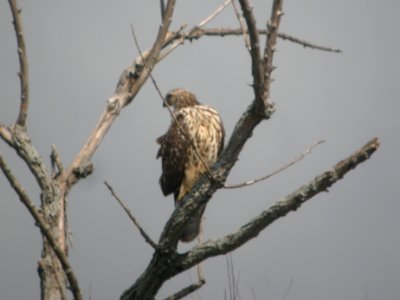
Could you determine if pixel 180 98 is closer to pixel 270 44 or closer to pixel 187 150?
pixel 187 150

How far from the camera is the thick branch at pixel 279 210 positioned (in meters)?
2.92

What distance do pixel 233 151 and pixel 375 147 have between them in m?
0.63

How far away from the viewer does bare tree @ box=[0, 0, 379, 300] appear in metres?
2.95

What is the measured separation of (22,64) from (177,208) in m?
0.97

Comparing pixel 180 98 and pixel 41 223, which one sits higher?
pixel 180 98

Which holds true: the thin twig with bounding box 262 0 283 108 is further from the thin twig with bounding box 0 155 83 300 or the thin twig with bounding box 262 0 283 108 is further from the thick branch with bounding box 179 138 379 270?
the thin twig with bounding box 0 155 83 300

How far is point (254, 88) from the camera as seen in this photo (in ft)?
9.71

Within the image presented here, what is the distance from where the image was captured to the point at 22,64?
11.6ft

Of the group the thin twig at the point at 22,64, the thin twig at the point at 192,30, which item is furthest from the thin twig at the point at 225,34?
the thin twig at the point at 22,64

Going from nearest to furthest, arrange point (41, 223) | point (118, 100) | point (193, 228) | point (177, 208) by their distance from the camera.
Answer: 1. point (41, 223)
2. point (177, 208)
3. point (118, 100)
4. point (193, 228)

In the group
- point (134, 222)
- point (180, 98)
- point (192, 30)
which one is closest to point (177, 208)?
point (134, 222)


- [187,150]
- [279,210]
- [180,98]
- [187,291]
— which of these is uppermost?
[180,98]

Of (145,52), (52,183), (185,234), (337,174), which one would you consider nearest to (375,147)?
(337,174)

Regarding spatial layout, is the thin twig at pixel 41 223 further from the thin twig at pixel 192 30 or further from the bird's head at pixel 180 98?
the bird's head at pixel 180 98
